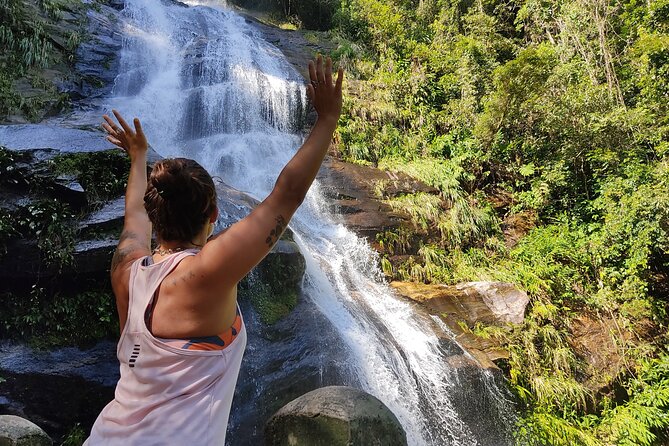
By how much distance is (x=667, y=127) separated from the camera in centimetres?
949

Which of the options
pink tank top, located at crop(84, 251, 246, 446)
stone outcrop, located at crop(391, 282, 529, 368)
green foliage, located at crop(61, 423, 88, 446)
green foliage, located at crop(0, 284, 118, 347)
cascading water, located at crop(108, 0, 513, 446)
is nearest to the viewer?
pink tank top, located at crop(84, 251, 246, 446)

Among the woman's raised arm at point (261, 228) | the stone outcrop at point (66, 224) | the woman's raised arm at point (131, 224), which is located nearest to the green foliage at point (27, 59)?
the stone outcrop at point (66, 224)

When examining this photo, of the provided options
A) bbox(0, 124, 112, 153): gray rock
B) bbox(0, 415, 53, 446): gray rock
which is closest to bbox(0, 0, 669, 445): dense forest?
bbox(0, 124, 112, 153): gray rock

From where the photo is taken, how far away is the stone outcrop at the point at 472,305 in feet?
24.7

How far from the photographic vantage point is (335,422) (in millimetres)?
3791

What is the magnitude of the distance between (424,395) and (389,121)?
9523mm

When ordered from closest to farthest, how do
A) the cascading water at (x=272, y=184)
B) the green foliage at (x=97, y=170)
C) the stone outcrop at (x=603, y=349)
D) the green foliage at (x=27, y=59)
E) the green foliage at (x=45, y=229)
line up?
the green foliage at (x=45, y=229) < the green foliage at (x=97, y=170) < the cascading water at (x=272, y=184) < the stone outcrop at (x=603, y=349) < the green foliage at (x=27, y=59)

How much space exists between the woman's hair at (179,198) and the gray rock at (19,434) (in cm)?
336

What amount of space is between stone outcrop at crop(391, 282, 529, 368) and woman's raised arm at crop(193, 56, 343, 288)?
22.6 feet

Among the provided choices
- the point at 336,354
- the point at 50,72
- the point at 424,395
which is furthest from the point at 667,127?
the point at 50,72

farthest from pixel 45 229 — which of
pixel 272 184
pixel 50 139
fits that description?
pixel 272 184

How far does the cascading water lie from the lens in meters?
5.72

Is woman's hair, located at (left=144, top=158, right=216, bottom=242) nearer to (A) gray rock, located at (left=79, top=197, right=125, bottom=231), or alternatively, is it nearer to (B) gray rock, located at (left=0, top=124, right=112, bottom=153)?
(A) gray rock, located at (left=79, top=197, right=125, bottom=231)

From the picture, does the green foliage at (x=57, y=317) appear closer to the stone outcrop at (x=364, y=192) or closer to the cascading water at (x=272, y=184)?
the cascading water at (x=272, y=184)
